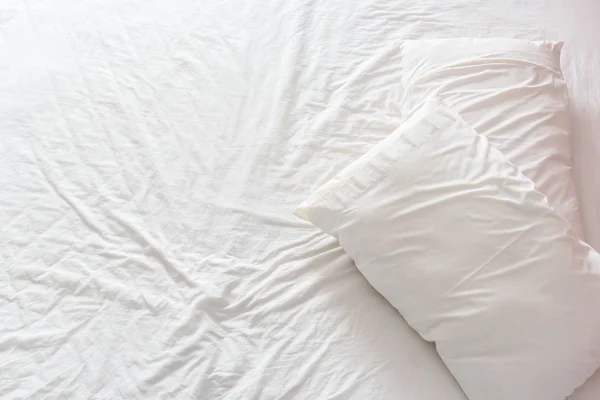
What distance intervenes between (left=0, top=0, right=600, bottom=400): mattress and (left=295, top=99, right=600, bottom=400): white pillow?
0.07 metres

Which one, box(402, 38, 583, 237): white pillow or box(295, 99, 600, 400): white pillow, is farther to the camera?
box(402, 38, 583, 237): white pillow

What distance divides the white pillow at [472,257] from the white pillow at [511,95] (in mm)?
123

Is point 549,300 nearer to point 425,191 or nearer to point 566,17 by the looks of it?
point 425,191

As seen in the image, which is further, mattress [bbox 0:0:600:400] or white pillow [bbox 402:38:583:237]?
white pillow [bbox 402:38:583:237]

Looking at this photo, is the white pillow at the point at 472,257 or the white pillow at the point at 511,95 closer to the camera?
the white pillow at the point at 472,257

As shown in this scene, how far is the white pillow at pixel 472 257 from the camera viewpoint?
3.02 ft

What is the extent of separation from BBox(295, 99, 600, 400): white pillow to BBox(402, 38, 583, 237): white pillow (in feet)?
0.40

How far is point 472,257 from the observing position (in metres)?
0.97

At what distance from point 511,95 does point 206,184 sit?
655 mm

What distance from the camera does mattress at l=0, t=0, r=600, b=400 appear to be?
96cm

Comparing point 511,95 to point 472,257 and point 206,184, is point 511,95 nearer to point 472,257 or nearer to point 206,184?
point 472,257

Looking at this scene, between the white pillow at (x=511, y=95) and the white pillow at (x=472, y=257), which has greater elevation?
the white pillow at (x=511, y=95)

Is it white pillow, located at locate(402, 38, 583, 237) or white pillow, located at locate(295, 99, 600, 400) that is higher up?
white pillow, located at locate(402, 38, 583, 237)

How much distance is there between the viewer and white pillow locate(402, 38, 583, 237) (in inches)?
45.6
